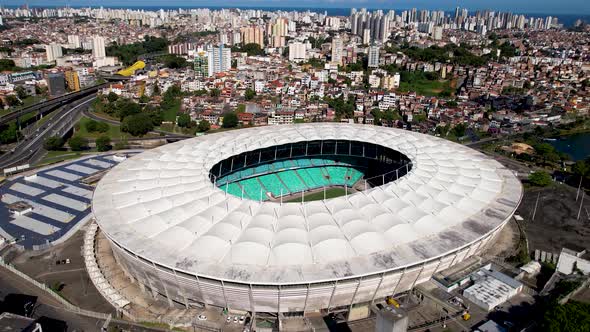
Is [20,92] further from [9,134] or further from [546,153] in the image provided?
[546,153]

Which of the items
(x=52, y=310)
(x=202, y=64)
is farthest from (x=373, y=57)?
(x=52, y=310)

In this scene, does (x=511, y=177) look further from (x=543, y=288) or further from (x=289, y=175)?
(x=289, y=175)

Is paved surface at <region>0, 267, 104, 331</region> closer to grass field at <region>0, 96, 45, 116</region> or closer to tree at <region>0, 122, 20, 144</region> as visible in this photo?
tree at <region>0, 122, 20, 144</region>

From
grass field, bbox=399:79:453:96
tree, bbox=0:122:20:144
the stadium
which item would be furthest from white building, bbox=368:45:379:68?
tree, bbox=0:122:20:144

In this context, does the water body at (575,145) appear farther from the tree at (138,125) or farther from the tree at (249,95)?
the tree at (138,125)

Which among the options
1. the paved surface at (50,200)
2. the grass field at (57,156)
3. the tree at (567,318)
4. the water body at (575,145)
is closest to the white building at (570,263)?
the tree at (567,318)

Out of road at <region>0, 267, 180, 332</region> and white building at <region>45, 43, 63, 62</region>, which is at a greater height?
white building at <region>45, 43, 63, 62</region>

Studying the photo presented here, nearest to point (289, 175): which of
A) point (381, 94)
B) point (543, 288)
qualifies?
point (543, 288)
